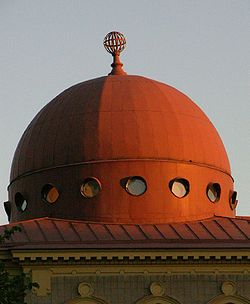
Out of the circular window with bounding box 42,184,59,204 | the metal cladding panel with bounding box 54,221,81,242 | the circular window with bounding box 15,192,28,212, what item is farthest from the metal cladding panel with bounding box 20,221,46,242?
the circular window with bounding box 15,192,28,212

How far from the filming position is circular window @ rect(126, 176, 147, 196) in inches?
1986

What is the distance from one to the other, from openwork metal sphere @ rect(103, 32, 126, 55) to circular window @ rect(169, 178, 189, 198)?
25.7 feet

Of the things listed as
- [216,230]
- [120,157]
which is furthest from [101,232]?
[216,230]

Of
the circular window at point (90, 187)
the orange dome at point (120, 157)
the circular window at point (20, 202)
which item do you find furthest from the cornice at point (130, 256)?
the circular window at point (20, 202)

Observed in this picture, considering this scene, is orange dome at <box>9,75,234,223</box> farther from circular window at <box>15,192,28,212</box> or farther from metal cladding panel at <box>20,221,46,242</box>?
metal cladding panel at <box>20,221,46,242</box>

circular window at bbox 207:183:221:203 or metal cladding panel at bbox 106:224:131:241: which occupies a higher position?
circular window at bbox 207:183:221:203

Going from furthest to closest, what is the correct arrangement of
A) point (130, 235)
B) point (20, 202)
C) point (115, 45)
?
point (115, 45)
point (20, 202)
point (130, 235)

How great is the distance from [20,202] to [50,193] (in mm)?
1812

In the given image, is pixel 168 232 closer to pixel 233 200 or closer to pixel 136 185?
pixel 136 185

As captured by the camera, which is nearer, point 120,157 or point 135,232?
point 135,232

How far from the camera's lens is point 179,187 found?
50938mm

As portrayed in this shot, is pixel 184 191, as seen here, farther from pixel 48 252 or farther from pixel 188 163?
pixel 48 252

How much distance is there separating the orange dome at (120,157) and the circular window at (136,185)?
4.2 inches

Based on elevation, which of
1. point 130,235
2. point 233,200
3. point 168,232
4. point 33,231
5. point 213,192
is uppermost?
point 233,200
